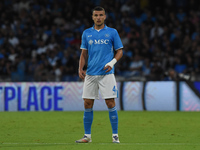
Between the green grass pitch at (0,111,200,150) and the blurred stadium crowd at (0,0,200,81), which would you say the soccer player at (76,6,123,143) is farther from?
the blurred stadium crowd at (0,0,200,81)

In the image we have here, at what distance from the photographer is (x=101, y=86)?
7.73 meters

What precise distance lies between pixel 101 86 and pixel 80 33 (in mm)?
12887

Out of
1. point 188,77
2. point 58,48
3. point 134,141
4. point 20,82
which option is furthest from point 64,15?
point 134,141

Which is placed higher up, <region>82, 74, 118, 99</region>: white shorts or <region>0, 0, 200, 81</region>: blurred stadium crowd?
<region>0, 0, 200, 81</region>: blurred stadium crowd

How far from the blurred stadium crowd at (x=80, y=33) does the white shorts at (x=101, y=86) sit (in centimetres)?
855

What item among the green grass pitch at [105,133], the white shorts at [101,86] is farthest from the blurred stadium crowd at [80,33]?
the white shorts at [101,86]

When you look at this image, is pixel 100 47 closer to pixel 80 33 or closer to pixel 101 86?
pixel 101 86

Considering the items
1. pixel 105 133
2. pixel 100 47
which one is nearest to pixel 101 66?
pixel 100 47

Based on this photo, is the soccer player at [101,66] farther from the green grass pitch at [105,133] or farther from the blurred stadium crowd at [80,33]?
the blurred stadium crowd at [80,33]

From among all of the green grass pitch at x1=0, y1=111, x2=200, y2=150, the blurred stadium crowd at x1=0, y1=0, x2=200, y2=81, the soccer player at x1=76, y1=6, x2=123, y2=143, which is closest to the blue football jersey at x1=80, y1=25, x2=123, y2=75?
the soccer player at x1=76, y1=6, x2=123, y2=143

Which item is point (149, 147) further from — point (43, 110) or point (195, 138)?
point (43, 110)

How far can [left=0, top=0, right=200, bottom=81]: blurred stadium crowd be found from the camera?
1775 centimetres

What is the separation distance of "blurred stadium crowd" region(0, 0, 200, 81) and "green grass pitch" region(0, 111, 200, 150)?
3965 mm

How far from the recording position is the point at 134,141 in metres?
8.16
